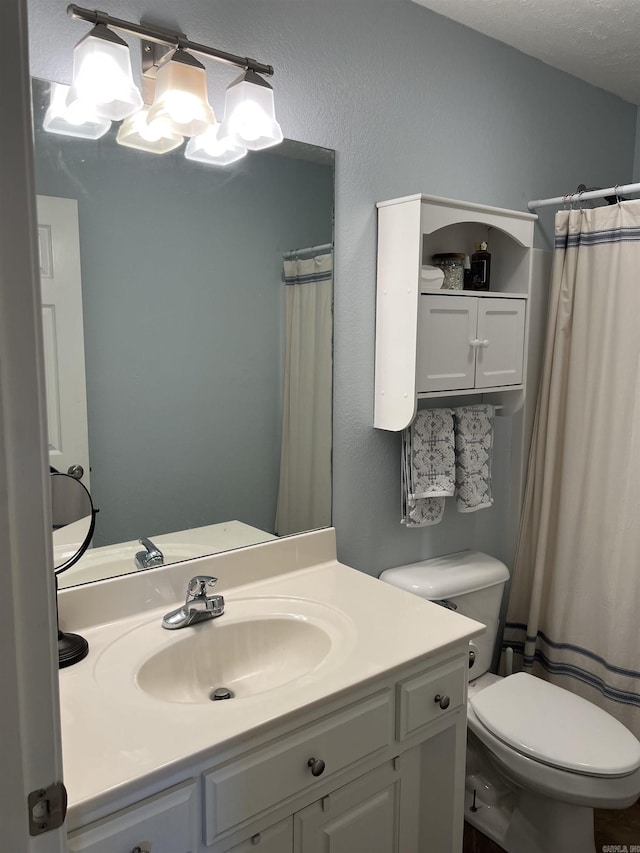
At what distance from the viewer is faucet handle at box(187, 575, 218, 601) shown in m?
1.47

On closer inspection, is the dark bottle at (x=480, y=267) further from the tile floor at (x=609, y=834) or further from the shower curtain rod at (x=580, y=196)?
the tile floor at (x=609, y=834)

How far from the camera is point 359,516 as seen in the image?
1.95 metres

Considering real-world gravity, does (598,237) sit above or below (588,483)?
above

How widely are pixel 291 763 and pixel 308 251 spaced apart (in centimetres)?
120

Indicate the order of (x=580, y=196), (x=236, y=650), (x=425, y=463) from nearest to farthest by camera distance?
(x=236, y=650)
(x=425, y=463)
(x=580, y=196)

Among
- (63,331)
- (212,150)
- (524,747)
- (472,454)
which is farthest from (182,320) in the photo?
(524,747)

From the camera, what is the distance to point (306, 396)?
1.79m

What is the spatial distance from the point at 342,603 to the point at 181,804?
2.05ft

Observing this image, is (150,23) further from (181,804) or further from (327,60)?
(181,804)

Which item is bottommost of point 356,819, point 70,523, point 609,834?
point 609,834

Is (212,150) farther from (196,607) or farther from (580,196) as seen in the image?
(580,196)

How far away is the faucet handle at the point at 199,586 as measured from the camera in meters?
1.47

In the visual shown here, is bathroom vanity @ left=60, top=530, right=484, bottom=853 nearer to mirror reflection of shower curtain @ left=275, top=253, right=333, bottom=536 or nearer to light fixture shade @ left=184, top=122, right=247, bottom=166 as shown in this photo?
mirror reflection of shower curtain @ left=275, top=253, right=333, bottom=536

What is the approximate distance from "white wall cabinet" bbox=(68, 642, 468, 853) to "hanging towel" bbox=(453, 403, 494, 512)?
0.65 meters
